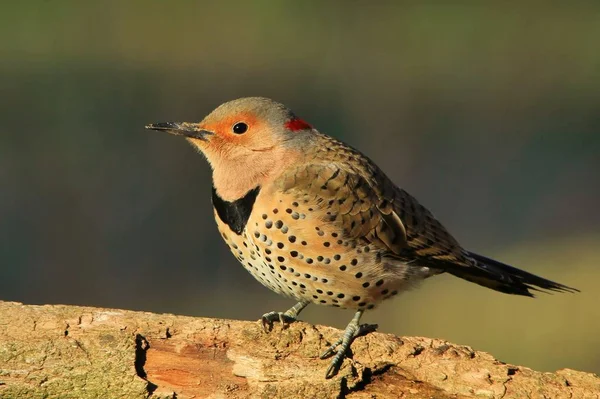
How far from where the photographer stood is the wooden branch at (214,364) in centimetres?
564

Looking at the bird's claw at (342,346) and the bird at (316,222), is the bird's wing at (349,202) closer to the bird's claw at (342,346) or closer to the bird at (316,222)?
the bird at (316,222)

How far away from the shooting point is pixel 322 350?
6.01 m

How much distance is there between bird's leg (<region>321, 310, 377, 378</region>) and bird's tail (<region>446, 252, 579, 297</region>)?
0.77m

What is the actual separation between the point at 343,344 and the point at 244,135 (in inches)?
56.1

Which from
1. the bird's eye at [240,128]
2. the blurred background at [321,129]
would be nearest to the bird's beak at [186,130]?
the bird's eye at [240,128]

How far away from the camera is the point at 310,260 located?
6.20 m

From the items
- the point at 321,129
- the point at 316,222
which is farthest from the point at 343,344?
the point at 321,129

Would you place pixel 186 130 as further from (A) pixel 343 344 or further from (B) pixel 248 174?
(A) pixel 343 344

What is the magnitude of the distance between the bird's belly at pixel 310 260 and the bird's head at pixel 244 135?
1.37 ft

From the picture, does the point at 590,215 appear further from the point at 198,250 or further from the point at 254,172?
the point at 254,172

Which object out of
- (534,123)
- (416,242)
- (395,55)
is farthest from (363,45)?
(416,242)

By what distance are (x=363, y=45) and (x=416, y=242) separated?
31.3ft

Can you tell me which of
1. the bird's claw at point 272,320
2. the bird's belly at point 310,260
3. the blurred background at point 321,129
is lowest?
the bird's claw at point 272,320

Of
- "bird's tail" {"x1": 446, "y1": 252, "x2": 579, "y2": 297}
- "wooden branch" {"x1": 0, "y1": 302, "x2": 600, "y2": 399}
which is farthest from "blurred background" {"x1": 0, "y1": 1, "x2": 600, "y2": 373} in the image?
"wooden branch" {"x1": 0, "y1": 302, "x2": 600, "y2": 399}
